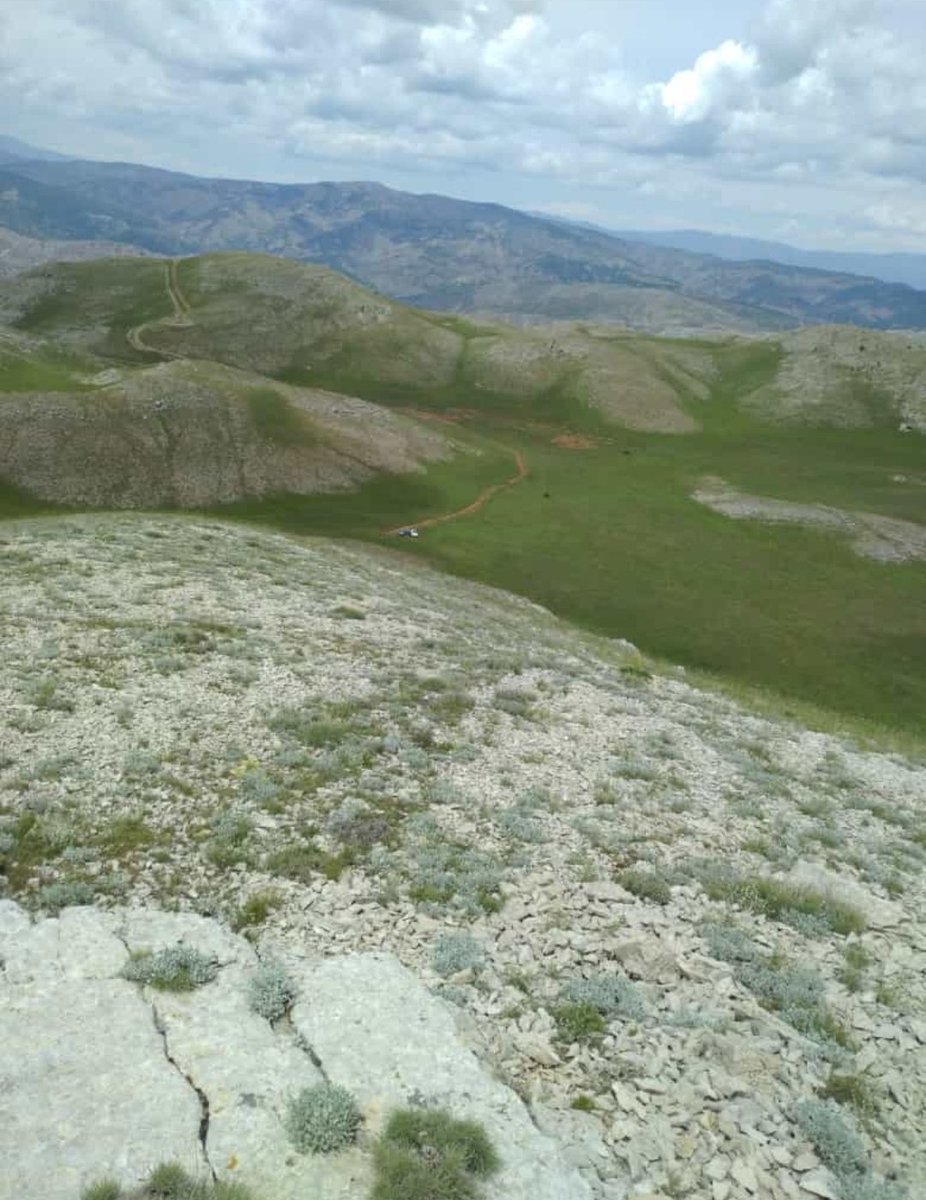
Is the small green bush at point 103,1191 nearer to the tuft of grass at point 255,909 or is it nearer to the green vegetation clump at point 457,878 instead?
the tuft of grass at point 255,909

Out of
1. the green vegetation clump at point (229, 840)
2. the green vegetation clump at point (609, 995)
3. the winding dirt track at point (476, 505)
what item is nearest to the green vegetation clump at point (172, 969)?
the green vegetation clump at point (229, 840)

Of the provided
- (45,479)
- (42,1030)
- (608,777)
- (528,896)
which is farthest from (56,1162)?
(45,479)

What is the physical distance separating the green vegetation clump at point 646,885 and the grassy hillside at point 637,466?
42.2 metres

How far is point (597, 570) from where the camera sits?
7988 cm

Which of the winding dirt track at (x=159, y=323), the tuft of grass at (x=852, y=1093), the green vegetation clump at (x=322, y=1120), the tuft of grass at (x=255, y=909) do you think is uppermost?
the winding dirt track at (x=159, y=323)

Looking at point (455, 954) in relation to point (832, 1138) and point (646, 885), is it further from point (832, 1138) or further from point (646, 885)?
point (832, 1138)

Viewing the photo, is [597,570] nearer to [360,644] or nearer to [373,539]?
[373,539]

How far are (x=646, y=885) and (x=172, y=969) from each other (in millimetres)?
10433

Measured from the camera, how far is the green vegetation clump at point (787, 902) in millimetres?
18406

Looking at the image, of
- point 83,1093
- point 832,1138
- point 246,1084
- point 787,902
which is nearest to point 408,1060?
point 246,1084

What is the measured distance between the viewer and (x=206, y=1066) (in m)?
12.5

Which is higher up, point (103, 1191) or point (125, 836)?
point (103, 1191)

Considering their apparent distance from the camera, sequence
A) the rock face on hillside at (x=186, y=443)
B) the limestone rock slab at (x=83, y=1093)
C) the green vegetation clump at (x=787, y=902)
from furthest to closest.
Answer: the rock face on hillside at (x=186, y=443)
the green vegetation clump at (x=787, y=902)
the limestone rock slab at (x=83, y=1093)

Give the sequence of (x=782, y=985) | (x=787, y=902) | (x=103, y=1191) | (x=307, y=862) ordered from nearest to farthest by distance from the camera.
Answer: (x=103, y=1191)
(x=782, y=985)
(x=307, y=862)
(x=787, y=902)
